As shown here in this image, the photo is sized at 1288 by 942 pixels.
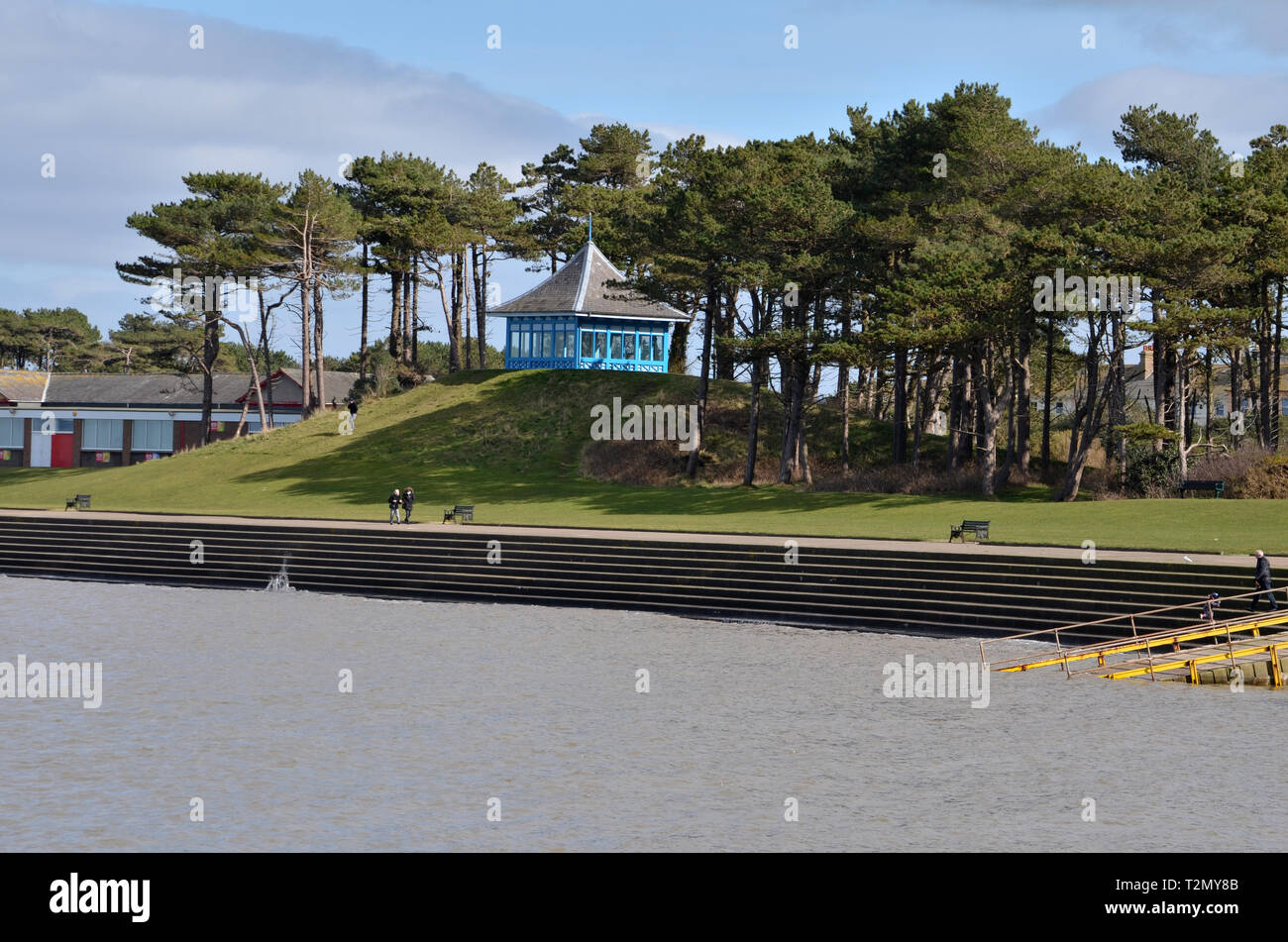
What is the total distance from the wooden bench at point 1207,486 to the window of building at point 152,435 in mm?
62429

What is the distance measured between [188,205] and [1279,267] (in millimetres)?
53037

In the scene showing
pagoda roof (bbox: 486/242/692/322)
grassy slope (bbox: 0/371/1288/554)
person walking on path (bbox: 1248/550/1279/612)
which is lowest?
person walking on path (bbox: 1248/550/1279/612)

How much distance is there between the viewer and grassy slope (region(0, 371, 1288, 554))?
3356 centimetres

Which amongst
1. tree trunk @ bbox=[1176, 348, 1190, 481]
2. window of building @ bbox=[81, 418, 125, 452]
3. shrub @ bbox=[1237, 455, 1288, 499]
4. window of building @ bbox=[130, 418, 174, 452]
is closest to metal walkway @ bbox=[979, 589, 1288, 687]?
shrub @ bbox=[1237, 455, 1288, 499]

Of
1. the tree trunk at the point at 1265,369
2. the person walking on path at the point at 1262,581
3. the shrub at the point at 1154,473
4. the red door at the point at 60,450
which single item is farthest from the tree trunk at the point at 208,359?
the person walking on path at the point at 1262,581

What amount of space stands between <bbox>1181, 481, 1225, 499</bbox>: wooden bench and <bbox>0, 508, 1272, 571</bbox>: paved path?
1009 centimetres

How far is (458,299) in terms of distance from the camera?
3162 inches

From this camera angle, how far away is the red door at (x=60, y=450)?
8069cm

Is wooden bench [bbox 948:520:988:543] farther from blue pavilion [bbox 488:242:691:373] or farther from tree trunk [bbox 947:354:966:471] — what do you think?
blue pavilion [bbox 488:242:691:373]

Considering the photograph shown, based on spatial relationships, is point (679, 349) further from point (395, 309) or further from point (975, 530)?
point (975, 530)

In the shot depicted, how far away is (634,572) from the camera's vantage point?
102ft

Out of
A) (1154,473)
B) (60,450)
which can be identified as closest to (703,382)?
(1154,473)
